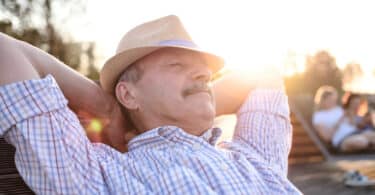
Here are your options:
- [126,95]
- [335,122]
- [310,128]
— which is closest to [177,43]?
[126,95]

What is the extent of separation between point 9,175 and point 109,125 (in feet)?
1.37

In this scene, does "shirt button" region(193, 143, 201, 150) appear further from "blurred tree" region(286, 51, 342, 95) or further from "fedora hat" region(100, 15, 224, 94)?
"blurred tree" region(286, 51, 342, 95)

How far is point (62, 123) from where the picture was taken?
5.00 feet

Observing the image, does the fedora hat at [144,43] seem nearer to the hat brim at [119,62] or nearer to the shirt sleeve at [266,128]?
the hat brim at [119,62]

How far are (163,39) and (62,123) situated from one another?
20.0 inches

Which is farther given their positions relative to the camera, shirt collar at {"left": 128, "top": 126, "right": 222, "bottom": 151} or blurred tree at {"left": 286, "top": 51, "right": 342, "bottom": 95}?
blurred tree at {"left": 286, "top": 51, "right": 342, "bottom": 95}

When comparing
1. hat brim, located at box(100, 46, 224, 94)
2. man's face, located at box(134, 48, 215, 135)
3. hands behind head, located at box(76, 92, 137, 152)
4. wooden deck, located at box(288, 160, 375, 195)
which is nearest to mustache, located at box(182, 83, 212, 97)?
man's face, located at box(134, 48, 215, 135)

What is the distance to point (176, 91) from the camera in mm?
1840

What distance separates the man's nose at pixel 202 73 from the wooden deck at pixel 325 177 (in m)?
2.47

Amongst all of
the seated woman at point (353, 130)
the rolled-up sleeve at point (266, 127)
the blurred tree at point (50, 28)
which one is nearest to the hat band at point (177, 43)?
the rolled-up sleeve at point (266, 127)

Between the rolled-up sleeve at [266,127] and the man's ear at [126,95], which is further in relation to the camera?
the rolled-up sleeve at [266,127]

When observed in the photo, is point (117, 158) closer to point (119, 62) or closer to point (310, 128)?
point (119, 62)

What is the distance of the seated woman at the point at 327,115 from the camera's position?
7.49 metres

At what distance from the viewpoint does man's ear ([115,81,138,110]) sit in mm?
1916
